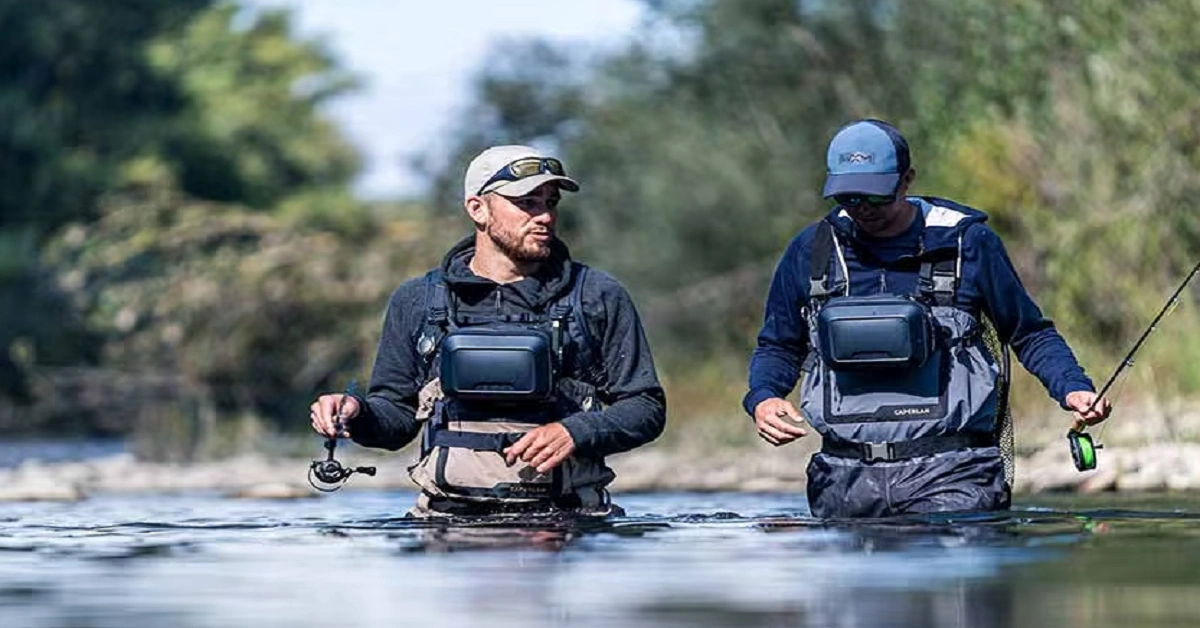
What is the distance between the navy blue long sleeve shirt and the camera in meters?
8.32

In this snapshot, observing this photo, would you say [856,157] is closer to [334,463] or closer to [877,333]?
[877,333]

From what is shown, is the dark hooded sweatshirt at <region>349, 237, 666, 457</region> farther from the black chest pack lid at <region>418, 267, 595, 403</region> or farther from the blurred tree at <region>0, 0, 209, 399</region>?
the blurred tree at <region>0, 0, 209, 399</region>

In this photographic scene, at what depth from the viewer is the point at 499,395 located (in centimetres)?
847

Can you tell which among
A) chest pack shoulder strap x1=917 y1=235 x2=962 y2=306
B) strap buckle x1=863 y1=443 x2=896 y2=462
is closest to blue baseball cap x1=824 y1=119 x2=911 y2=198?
chest pack shoulder strap x1=917 y1=235 x2=962 y2=306

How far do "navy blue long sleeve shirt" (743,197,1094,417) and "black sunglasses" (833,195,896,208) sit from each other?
168 millimetres

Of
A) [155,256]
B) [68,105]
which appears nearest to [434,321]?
[155,256]

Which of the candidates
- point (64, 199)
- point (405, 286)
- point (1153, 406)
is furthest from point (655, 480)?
point (64, 199)

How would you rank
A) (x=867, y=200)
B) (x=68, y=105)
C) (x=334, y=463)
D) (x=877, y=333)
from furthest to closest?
(x=68, y=105)
(x=334, y=463)
(x=867, y=200)
(x=877, y=333)

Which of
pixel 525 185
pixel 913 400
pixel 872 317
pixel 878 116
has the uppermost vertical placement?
pixel 878 116

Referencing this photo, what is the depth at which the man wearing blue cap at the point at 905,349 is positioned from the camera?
8211 mm

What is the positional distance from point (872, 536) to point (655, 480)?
868 cm

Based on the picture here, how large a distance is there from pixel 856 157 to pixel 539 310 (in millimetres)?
1130

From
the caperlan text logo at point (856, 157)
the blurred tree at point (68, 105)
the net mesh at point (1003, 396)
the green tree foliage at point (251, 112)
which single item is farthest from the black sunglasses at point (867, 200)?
the green tree foliage at point (251, 112)

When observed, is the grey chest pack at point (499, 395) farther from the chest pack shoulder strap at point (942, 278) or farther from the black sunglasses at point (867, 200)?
the chest pack shoulder strap at point (942, 278)
